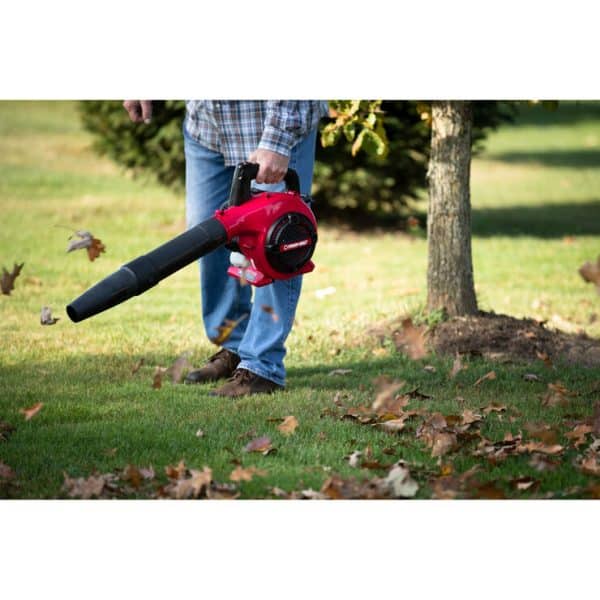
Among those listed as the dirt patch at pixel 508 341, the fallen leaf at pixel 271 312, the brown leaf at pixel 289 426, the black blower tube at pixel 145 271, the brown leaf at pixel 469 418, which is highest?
the black blower tube at pixel 145 271

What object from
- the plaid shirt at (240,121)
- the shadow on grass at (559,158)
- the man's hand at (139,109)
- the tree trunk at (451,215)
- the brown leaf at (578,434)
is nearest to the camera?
the brown leaf at (578,434)

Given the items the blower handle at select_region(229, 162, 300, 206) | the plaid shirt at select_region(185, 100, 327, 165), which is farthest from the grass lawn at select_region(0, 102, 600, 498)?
the plaid shirt at select_region(185, 100, 327, 165)

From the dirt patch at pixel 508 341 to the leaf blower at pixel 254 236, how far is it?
1383 mm

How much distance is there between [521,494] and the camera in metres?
3.08

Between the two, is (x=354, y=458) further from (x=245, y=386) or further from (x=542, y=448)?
(x=245, y=386)

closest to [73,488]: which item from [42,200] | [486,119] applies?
[486,119]

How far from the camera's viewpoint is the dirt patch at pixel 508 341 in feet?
15.2

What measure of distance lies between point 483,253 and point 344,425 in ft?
12.8

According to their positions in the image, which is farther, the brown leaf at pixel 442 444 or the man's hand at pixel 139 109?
the man's hand at pixel 139 109

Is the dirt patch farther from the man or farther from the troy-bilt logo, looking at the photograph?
the troy-bilt logo

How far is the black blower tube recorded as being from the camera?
9.60 ft

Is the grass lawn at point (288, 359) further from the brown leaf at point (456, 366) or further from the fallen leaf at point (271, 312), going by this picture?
the fallen leaf at point (271, 312)

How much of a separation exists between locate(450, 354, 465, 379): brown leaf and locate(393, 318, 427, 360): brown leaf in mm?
136

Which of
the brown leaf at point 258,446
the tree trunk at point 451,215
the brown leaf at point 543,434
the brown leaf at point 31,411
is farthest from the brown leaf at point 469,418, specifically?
the brown leaf at point 31,411
